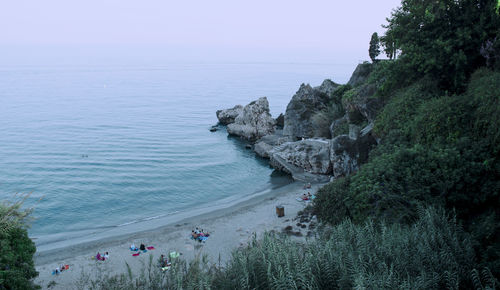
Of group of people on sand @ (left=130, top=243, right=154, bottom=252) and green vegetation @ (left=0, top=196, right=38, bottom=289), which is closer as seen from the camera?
green vegetation @ (left=0, top=196, right=38, bottom=289)

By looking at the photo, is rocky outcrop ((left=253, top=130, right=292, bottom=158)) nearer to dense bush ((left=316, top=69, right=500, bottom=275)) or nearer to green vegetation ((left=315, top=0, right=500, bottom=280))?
green vegetation ((left=315, top=0, right=500, bottom=280))

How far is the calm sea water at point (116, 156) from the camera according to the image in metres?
27.0

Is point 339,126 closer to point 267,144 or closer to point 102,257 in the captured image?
point 267,144

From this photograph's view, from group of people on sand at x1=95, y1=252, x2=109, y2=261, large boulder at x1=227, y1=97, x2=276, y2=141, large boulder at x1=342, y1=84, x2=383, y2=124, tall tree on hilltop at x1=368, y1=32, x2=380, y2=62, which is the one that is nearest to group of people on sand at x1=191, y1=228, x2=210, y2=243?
group of people on sand at x1=95, y1=252, x2=109, y2=261

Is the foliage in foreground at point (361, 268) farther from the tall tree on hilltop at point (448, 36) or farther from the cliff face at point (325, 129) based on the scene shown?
the cliff face at point (325, 129)

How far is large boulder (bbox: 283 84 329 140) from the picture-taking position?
40969mm

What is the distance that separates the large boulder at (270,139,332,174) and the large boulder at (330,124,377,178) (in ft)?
4.99

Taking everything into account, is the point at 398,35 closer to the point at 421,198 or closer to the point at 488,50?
the point at 488,50

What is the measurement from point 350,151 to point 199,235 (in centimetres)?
1287

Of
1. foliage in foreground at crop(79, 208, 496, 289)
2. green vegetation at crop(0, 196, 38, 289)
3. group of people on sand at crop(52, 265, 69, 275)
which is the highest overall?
foliage in foreground at crop(79, 208, 496, 289)

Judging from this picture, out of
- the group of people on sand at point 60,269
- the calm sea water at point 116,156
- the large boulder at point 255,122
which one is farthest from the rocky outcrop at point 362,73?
the group of people on sand at point 60,269

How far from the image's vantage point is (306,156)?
1240 inches

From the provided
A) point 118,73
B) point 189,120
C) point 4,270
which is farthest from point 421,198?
point 118,73

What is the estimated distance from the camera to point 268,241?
996 cm
